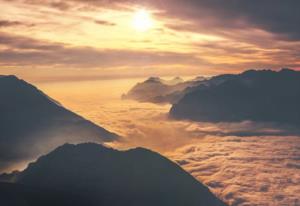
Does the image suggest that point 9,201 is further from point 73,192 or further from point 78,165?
point 78,165

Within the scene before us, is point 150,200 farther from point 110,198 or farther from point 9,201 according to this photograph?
point 9,201

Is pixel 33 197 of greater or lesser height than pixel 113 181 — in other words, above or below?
below

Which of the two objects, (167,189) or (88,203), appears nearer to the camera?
(88,203)

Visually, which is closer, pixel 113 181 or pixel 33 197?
pixel 33 197

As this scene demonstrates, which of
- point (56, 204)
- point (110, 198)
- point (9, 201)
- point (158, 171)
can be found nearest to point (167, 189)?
point (158, 171)

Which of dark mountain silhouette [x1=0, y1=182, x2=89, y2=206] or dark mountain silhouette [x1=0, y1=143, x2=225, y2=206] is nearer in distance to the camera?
dark mountain silhouette [x1=0, y1=182, x2=89, y2=206]

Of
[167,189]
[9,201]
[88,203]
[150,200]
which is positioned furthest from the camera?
[167,189]

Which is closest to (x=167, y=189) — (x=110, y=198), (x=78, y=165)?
(x=110, y=198)

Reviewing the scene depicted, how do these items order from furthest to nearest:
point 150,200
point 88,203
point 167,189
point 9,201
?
point 167,189 → point 150,200 → point 88,203 → point 9,201

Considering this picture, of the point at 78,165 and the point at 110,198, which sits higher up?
the point at 78,165

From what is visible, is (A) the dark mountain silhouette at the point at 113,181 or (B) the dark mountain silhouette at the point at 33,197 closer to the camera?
(B) the dark mountain silhouette at the point at 33,197
